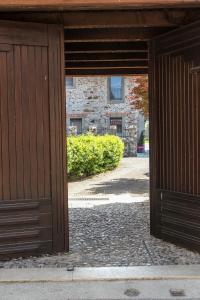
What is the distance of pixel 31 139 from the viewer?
19.5ft

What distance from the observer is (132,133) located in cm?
2686

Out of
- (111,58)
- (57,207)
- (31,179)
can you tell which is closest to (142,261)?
(57,207)

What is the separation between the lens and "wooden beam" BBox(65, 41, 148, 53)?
8.03 metres

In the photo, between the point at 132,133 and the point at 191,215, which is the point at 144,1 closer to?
the point at 191,215

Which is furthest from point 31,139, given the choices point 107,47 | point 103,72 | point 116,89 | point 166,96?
point 116,89

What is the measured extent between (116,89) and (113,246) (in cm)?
2148

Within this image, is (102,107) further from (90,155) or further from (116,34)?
(116,34)

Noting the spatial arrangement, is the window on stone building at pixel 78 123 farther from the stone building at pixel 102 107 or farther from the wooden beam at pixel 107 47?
the wooden beam at pixel 107 47

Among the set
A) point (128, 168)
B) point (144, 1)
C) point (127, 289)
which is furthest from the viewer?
point (128, 168)

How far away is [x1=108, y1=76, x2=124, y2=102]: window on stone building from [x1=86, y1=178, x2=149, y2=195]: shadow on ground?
1199 cm

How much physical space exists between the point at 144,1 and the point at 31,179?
2.46 metres

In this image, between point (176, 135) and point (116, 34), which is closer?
point (176, 135)

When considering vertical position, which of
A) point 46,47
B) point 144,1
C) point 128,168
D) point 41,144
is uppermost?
point 144,1

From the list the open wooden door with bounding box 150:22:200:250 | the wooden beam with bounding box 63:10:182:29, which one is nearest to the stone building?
the open wooden door with bounding box 150:22:200:250
